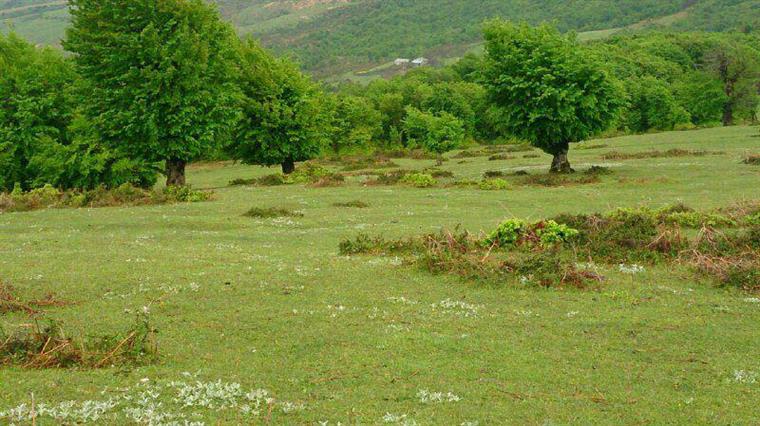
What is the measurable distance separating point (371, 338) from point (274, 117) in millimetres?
45209

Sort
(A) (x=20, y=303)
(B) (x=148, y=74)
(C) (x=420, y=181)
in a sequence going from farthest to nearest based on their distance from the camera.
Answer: (C) (x=420, y=181) → (B) (x=148, y=74) → (A) (x=20, y=303)

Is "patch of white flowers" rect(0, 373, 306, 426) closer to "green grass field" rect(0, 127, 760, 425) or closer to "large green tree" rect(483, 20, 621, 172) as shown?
"green grass field" rect(0, 127, 760, 425)

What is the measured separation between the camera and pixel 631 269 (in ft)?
54.5

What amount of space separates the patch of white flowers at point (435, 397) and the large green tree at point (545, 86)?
34.1 metres

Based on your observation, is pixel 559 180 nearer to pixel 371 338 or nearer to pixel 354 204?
pixel 354 204

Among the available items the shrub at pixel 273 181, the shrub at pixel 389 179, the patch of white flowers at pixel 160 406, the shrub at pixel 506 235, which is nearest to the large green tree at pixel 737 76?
the shrub at pixel 389 179

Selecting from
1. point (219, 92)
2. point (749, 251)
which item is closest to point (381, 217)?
point (749, 251)

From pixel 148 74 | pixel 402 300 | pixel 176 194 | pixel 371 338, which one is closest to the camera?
pixel 371 338

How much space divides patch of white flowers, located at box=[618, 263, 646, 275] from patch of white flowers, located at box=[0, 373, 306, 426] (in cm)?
1114

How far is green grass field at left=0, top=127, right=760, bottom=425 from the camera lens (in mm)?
8445

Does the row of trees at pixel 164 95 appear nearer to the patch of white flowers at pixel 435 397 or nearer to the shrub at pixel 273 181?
the shrub at pixel 273 181

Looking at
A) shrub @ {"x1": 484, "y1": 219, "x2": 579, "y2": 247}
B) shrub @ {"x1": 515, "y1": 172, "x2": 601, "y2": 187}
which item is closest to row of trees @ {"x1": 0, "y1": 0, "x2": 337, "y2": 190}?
shrub @ {"x1": 515, "y1": 172, "x2": 601, "y2": 187}

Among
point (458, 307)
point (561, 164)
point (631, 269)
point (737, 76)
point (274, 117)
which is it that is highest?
point (737, 76)

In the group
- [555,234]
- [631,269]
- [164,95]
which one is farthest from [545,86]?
[631,269]
